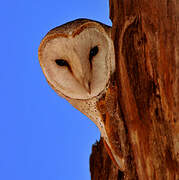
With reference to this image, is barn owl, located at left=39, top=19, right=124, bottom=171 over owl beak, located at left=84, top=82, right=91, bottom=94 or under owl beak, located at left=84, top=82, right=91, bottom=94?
over

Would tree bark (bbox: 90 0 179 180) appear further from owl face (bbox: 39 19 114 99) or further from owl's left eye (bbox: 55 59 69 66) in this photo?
owl's left eye (bbox: 55 59 69 66)

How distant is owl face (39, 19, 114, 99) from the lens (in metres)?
0.80

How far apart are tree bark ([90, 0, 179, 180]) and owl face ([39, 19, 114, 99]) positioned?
0.04 m

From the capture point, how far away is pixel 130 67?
850 millimetres

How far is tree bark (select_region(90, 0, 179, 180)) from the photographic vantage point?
0.78m

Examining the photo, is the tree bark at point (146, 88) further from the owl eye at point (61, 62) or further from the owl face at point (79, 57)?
the owl eye at point (61, 62)

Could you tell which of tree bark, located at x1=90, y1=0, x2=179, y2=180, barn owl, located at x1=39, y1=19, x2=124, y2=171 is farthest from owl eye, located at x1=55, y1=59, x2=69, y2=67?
tree bark, located at x1=90, y1=0, x2=179, y2=180

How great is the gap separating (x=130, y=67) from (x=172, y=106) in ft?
0.57

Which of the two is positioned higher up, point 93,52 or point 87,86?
point 93,52

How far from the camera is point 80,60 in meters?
0.79

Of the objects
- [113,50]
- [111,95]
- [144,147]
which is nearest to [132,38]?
[113,50]

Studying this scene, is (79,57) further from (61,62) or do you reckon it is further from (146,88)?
(146,88)

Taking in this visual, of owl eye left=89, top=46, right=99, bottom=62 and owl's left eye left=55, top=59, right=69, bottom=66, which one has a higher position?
owl eye left=89, top=46, right=99, bottom=62

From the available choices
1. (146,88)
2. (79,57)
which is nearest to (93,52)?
(79,57)
